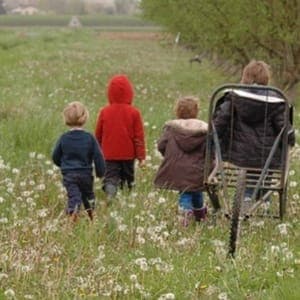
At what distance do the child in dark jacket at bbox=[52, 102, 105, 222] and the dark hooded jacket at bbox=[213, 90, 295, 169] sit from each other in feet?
3.98

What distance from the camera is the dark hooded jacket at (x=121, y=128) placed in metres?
9.89

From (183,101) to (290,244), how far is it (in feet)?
6.39

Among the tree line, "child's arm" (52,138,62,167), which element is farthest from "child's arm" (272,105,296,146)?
the tree line

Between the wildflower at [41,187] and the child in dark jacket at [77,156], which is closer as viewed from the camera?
the child in dark jacket at [77,156]

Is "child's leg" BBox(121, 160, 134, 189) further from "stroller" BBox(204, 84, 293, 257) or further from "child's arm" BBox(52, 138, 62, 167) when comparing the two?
"stroller" BBox(204, 84, 293, 257)

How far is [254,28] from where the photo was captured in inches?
972

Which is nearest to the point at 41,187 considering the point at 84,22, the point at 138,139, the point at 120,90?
the point at 138,139

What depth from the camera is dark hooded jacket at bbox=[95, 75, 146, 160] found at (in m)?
9.89

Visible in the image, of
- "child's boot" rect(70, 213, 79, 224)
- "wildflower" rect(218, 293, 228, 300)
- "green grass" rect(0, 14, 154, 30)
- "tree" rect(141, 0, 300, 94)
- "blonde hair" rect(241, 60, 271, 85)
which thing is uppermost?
"blonde hair" rect(241, 60, 271, 85)

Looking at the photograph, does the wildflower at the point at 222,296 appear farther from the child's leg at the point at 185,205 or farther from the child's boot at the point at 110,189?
the child's boot at the point at 110,189

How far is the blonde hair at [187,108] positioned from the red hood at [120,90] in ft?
3.50

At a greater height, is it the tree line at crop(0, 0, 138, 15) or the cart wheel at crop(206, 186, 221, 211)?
the cart wheel at crop(206, 186, 221, 211)

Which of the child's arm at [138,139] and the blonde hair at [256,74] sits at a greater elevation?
the blonde hair at [256,74]

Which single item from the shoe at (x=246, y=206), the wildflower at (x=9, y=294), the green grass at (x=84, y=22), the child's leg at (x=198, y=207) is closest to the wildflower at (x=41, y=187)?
the child's leg at (x=198, y=207)
